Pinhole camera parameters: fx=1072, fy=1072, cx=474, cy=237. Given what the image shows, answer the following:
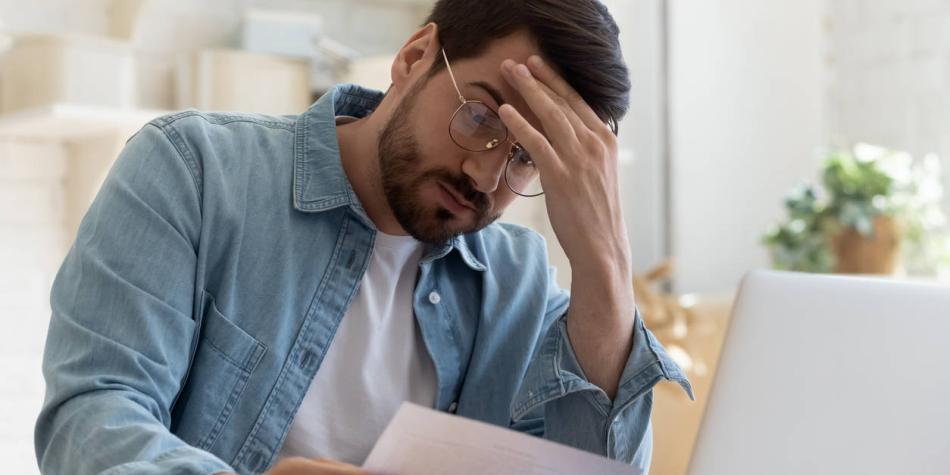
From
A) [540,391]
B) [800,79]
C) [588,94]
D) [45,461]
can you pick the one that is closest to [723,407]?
[540,391]

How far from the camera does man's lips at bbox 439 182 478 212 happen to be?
4.01ft

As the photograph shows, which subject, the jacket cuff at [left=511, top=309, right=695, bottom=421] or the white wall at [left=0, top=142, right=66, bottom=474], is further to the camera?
the white wall at [left=0, top=142, right=66, bottom=474]

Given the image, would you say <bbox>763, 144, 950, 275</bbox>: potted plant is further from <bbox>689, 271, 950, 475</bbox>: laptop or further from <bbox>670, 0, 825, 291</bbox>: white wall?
<bbox>689, 271, 950, 475</bbox>: laptop

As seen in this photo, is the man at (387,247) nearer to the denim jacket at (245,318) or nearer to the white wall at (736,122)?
the denim jacket at (245,318)

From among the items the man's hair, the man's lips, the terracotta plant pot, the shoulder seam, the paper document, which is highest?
the man's hair

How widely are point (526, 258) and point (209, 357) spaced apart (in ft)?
1.49

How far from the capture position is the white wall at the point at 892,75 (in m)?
2.98

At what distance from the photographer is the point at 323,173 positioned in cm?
124

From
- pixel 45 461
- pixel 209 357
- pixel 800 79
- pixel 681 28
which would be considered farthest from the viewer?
pixel 800 79

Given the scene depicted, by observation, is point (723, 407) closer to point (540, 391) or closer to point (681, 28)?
point (540, 391)

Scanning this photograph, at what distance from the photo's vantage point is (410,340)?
128 centimetres

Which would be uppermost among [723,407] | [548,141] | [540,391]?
[548,141]

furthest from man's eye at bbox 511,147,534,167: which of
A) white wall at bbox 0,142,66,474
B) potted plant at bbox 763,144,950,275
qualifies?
potted plant at bbox 763,144,950,275

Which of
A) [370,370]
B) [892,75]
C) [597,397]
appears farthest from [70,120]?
[892,75]
